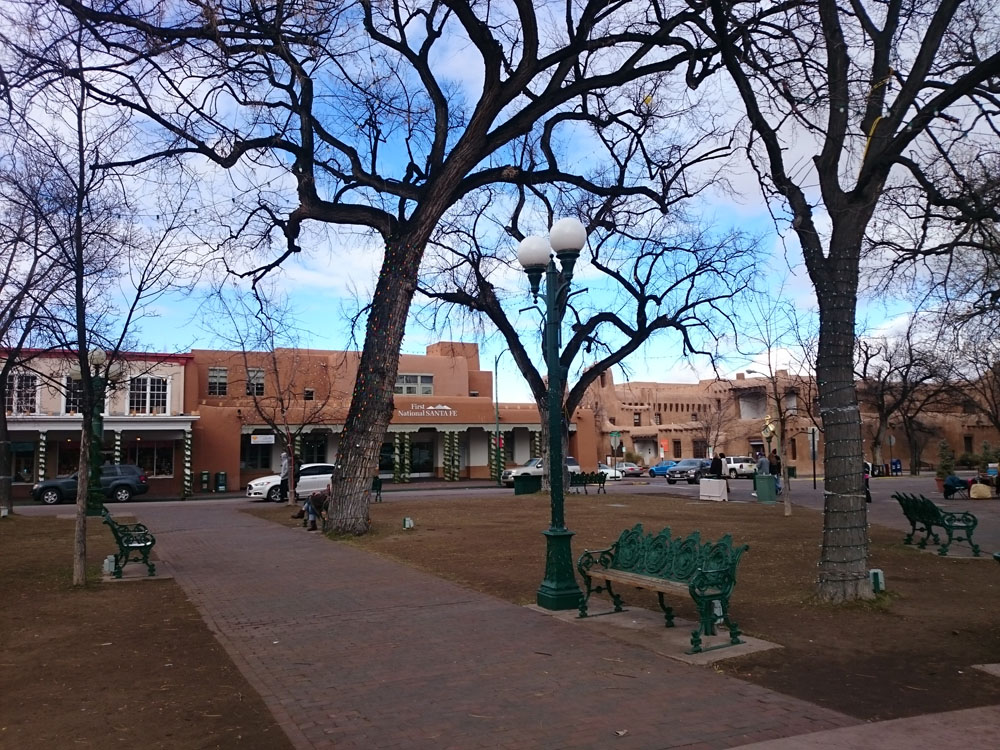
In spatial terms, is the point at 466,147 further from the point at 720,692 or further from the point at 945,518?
the point at 720,692

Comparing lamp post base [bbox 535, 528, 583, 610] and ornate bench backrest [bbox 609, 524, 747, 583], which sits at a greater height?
ornate bench backrest [bbox 609, 524, 747, 583]

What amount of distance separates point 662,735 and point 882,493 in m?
30.0

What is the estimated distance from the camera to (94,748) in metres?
4.73

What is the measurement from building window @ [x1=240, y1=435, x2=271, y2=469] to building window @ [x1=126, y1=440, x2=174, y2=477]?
4356mm

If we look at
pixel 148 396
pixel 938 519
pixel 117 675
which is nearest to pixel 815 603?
pixel 938 519

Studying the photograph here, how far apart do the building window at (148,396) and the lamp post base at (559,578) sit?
36.9 m

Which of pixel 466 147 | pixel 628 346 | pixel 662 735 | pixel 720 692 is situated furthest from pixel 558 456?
pixel 628 346

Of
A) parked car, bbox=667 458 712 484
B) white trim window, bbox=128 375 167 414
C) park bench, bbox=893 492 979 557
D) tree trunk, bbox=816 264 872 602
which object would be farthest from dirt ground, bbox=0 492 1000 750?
parked car, bbox=667 458 712 484

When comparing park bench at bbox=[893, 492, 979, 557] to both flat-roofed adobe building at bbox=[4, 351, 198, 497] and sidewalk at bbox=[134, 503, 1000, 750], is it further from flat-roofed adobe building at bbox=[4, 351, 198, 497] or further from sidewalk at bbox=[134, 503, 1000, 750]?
flat-roofed adobe building at bbox=[4, 351, 198, 497]

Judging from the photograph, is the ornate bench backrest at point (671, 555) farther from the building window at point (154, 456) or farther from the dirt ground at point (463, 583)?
the building window at point (154, 456)

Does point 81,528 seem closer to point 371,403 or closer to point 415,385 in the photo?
point 371,403

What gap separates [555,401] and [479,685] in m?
3.73

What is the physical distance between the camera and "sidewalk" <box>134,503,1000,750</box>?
15.8 ft

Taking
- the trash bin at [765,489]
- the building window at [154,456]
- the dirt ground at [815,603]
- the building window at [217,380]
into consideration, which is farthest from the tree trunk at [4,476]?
the building window at [217,380]
